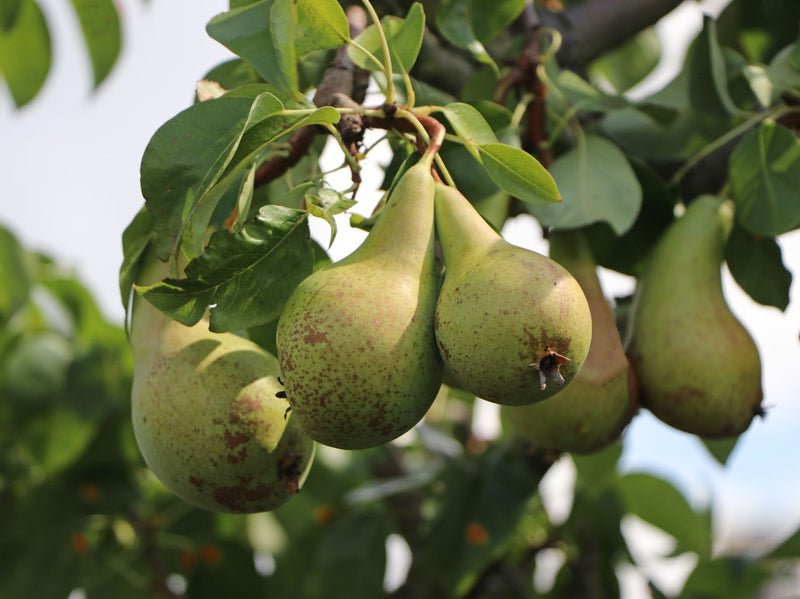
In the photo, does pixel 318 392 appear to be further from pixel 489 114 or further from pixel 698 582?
pixel 698 582

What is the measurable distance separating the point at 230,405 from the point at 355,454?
1.41 meters

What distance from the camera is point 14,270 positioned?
1.78 meters

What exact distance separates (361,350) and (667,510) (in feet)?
4.54

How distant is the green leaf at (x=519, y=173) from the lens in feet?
2.66

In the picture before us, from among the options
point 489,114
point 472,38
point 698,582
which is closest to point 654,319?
point 489,114

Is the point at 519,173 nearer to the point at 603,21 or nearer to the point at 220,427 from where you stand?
the point at 220,427

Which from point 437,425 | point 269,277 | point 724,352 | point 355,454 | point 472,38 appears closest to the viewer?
point 269,277

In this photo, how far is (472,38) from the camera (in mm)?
1147

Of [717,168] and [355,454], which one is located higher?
[717,168]

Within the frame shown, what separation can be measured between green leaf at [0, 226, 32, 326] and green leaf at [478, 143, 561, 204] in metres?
1.25

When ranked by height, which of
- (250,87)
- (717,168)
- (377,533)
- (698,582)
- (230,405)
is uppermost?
(250,87)

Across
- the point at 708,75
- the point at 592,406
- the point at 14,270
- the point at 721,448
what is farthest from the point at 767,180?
the point at 14,270

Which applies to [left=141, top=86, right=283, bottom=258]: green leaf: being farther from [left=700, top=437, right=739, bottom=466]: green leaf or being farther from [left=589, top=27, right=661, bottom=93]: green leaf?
[left=589, top=27, right=661, bottom=93]: green leaf

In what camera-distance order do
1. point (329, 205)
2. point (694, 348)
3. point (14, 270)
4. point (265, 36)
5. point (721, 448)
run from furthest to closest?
1. point (14, 270)
2. point (721, 448)
3. point (694, 348)
4. point (265, 36)
5. point (329, 205)
